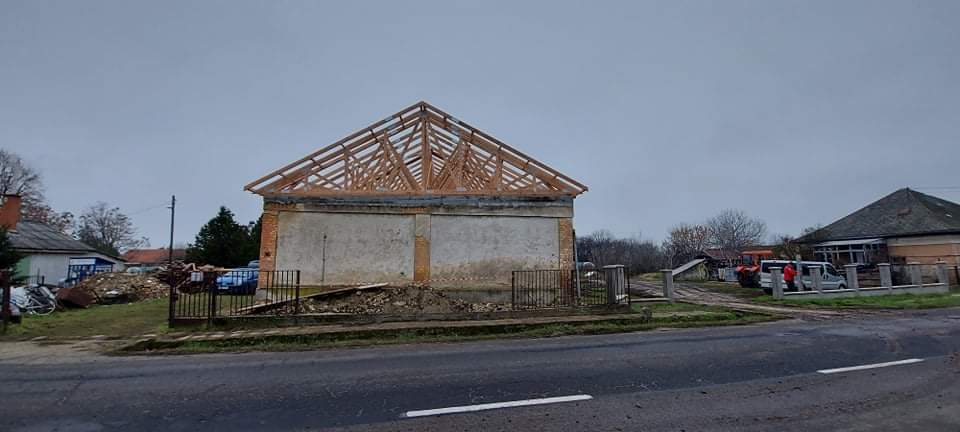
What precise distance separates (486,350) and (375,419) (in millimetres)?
4275

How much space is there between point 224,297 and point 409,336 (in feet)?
44.8

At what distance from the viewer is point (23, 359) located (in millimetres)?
8281

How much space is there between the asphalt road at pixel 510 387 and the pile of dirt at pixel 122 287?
13129 mm

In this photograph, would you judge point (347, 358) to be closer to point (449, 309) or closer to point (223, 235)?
point (449, 309)

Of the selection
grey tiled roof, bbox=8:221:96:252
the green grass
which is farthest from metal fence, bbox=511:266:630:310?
grey tiled roof, bbox=8:221:96:252

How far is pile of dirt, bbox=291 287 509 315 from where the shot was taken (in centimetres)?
1370

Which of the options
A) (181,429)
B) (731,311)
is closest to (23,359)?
(181,429)

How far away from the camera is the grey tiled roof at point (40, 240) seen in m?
28.6

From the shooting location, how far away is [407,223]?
16781mm

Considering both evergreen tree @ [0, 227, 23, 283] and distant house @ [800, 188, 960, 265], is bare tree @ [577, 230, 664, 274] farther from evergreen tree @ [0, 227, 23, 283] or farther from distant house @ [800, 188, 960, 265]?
evergreen tree @ [0, 227, 23, 283]

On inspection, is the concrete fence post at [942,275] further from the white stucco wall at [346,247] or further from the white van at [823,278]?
the white stucco wall at [346,247]

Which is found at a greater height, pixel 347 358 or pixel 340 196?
pixel 340 196

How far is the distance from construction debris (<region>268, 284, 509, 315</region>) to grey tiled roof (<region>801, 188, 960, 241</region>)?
34033 mm

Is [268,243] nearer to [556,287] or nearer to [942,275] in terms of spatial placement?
[556,287]
